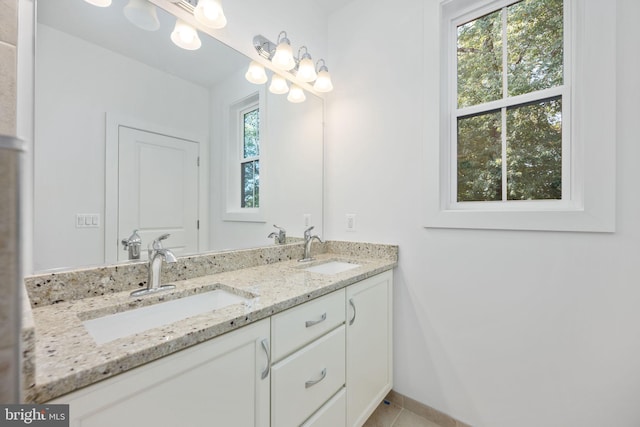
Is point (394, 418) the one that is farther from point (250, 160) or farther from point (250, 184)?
point (250, 160)

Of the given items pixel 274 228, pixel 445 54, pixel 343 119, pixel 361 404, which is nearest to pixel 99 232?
pixel 274 228

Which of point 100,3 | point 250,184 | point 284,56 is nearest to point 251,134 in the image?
point 250,184

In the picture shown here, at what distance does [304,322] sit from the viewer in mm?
1022

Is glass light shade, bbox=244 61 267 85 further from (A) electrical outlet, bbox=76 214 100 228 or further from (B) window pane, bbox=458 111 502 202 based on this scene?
(B) window pane, bbox=458 111 502 202

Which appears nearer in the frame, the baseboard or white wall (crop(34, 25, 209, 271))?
white wall (crop(34, 25, 209, 271))

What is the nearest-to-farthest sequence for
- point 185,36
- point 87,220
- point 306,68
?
point 87,220 < point 185,36 < point 306,68

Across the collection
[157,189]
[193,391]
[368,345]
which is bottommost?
[368,345]

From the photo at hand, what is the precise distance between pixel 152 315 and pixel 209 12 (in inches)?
50.0

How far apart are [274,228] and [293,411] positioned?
3.25 feet

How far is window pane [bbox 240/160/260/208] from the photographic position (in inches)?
60.4

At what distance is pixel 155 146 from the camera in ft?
3.80

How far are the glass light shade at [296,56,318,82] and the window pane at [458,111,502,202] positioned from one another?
941 mm

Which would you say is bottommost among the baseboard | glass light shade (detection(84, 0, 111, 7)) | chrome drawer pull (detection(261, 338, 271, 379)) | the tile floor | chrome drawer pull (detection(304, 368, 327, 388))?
the tile floor

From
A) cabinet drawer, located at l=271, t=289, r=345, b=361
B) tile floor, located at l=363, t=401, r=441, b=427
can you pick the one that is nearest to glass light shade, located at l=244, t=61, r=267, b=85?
cabinet drawer, located at l=271, t=289, r=345, b=361
